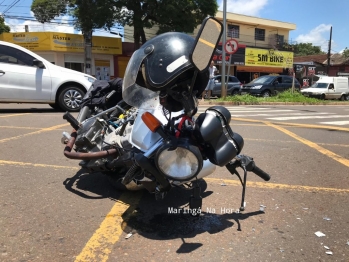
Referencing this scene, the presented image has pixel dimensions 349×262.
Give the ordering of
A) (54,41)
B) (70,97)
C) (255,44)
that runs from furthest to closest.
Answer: (255,44) → (54,41) → (70,97)

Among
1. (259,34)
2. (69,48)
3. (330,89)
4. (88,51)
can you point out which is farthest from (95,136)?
(259,34)

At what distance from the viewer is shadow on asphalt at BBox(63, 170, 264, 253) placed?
268 cm

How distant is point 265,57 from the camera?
32.9 metres

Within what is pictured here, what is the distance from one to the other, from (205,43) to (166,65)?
1.08 ft

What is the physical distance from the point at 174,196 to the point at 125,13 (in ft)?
70.0

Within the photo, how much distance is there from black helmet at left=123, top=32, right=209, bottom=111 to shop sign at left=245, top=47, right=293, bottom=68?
30056 millimetres

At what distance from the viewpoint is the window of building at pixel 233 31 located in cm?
3544

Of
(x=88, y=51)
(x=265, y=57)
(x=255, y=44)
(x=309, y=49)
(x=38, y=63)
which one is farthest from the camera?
(x=309, y=49)

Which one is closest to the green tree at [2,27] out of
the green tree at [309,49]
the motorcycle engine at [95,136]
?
the motorcycle engine at [95,136]

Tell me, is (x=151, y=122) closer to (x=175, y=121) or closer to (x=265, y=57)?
(x=175, y=121)

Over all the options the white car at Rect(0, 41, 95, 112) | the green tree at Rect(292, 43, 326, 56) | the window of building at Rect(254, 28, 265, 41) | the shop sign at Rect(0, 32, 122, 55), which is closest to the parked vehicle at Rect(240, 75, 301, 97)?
the shop sign at Rect(0, 32, 122, 55)

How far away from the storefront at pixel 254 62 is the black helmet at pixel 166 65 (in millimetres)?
28372

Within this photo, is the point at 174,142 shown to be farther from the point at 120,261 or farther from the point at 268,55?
the point at 268,55

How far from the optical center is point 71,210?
3.06 metres
